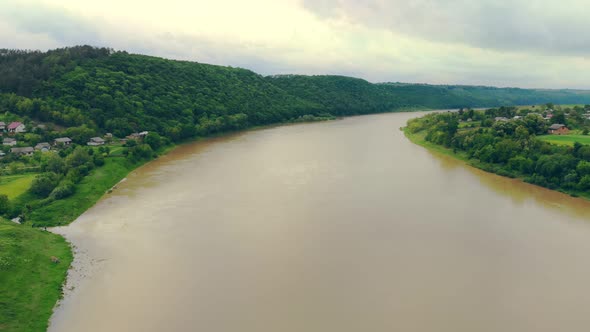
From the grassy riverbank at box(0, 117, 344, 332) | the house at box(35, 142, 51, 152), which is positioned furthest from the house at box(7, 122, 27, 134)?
the grassy riverbank at box(0, 117, 344, 332)

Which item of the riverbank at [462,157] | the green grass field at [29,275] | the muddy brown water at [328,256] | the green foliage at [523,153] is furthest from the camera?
the green foliage at [523,153]

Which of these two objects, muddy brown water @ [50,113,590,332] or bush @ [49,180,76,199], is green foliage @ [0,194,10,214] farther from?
muddy brown water @ [50,113,590,332]

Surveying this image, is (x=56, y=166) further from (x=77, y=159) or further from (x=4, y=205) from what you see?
(x=4, y=205)

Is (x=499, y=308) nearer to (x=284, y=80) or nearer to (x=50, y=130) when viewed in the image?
(x=50, y=130)

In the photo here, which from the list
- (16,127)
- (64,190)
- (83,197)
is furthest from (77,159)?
(16,127)

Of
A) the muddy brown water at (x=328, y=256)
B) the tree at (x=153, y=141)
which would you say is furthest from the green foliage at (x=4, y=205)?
the tree at (x=153, y=141)

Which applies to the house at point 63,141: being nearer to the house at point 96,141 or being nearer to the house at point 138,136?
the house at point 96,141
